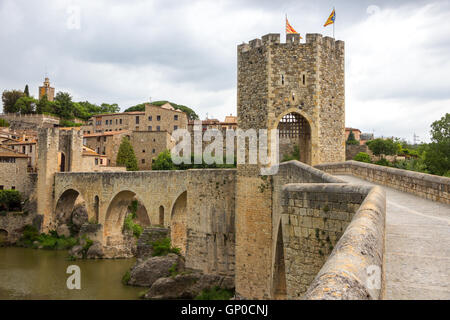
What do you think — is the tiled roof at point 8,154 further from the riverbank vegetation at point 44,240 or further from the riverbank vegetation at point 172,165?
the riverbank vegetation at point 172,165

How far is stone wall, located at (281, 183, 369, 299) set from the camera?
237 inches

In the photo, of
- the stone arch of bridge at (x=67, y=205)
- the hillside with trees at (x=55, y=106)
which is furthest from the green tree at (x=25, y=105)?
the stone arch of bridge at (x=67, y=205)

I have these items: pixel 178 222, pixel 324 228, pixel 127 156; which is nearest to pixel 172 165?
pixel 127 156

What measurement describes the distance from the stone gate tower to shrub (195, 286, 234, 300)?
2.02 metres

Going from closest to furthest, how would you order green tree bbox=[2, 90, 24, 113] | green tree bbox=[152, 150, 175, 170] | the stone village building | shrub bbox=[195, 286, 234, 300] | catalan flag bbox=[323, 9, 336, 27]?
the stone village building < catalan flag bbox=[323, 9, 336, 27] < shrub bbox=[195, 286, 234, 300] < green tree bbox=[152, 150, 175, 170] < green tree bbox=[2, 90, 24, 113]

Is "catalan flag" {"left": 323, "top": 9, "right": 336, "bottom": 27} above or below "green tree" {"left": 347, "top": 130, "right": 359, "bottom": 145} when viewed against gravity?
above

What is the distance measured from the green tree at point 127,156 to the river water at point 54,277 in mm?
16317

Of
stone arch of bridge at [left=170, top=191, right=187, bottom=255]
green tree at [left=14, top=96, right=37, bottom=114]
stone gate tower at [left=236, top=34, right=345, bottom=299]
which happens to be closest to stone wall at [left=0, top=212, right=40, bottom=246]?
stone arch of bridge at [left=170, top=191, right=187, bottom=255]

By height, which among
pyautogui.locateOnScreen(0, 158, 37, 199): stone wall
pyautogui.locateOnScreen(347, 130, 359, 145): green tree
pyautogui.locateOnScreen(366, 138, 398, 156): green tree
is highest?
pyautogui.locateOnScreen(347, 130, 359, 145): green tree

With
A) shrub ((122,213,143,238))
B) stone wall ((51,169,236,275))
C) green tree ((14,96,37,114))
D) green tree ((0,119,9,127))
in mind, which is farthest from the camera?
green tree ((14,96,37,114))

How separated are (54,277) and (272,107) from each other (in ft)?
59.0

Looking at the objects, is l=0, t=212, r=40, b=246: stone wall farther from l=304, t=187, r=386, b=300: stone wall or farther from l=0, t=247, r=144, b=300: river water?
l=304, t=187, r=386, b=300: stone wall

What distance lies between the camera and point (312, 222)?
6.67 meters

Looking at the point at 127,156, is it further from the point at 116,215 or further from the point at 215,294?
the point at 215,294
